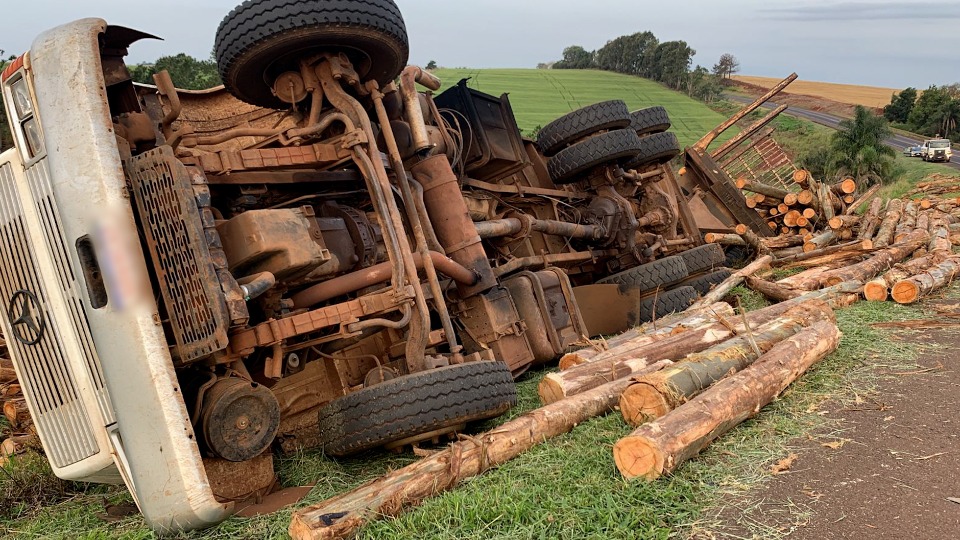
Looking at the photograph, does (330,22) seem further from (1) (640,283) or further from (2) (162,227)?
(1) (640,283)

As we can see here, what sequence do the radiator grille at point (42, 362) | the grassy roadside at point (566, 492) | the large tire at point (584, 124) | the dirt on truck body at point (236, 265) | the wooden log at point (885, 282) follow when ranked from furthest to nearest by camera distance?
1. the large tire at point (584, 124)
2. the wooden log at point (885, 282)
3. the radiator grille at point (42, 362)
4. the dirt on truck body at point (236, 265)
5. the grassy roadside at point (566, 492)

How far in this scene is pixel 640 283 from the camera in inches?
268

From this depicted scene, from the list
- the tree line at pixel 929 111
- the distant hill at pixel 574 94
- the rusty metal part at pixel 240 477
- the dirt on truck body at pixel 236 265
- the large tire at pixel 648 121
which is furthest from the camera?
the tree line at pixel 929 111

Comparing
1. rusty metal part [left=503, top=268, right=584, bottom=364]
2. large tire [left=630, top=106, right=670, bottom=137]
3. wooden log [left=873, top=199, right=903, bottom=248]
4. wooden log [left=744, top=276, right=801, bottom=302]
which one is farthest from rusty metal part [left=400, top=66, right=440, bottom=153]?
wooden log [left=873, top=199, right=903, bottom=248]

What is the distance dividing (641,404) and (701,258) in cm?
485

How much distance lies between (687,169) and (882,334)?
618 centimetres

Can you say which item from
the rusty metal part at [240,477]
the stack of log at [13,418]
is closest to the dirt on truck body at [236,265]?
the rusty metal part at [240,477]

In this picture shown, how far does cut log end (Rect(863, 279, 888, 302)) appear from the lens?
606 cm

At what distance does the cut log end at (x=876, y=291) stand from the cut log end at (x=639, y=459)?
4.50 meters

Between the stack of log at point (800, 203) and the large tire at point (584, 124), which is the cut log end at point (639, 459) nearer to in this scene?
the large tire at point (584, 124)

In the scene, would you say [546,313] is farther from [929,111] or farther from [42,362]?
[929,111]

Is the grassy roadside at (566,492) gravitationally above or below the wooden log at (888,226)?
above

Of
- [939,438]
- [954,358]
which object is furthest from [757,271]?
[939,438]

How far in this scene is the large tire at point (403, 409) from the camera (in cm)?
312
